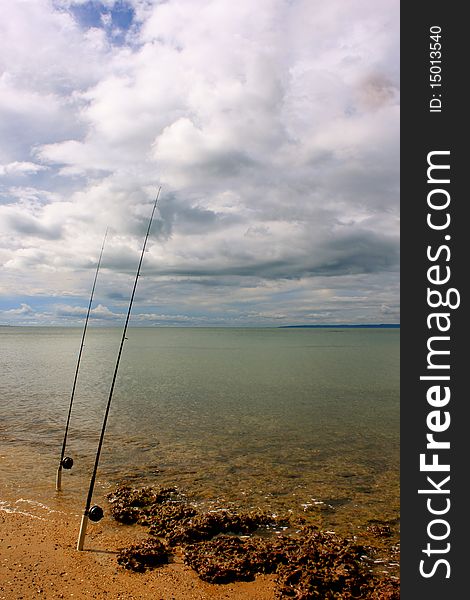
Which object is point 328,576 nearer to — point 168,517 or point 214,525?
point 214,525

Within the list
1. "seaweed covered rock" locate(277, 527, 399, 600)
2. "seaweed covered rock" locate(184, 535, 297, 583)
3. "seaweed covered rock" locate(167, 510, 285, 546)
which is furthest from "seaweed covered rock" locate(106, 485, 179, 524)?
"seaweed covered rock" locate(277, 527, 399, 600)

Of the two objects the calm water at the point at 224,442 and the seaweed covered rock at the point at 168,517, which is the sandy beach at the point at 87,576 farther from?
the calm water at the point at 224,442

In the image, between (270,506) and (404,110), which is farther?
(270,506)

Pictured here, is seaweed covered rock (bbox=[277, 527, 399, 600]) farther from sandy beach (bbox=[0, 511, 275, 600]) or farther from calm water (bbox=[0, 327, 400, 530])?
calm water (bbox=[0, 327, 400, 530])

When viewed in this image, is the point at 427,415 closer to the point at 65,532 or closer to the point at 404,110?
the point at 404,110

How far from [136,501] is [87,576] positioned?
368cm

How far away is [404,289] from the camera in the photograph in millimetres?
6816

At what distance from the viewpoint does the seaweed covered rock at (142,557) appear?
7711 millimetres

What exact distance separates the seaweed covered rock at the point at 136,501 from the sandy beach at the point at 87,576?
1.15 metres

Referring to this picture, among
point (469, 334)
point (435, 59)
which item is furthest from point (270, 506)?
point (435, 59)

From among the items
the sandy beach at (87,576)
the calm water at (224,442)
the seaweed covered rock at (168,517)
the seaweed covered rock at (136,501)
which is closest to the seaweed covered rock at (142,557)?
the sandy beach at (87,576)

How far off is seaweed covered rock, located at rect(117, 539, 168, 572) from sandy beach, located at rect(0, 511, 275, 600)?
5.2 inches

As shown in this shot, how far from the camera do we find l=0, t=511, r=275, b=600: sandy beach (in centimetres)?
686

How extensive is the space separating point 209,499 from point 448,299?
333 inches
